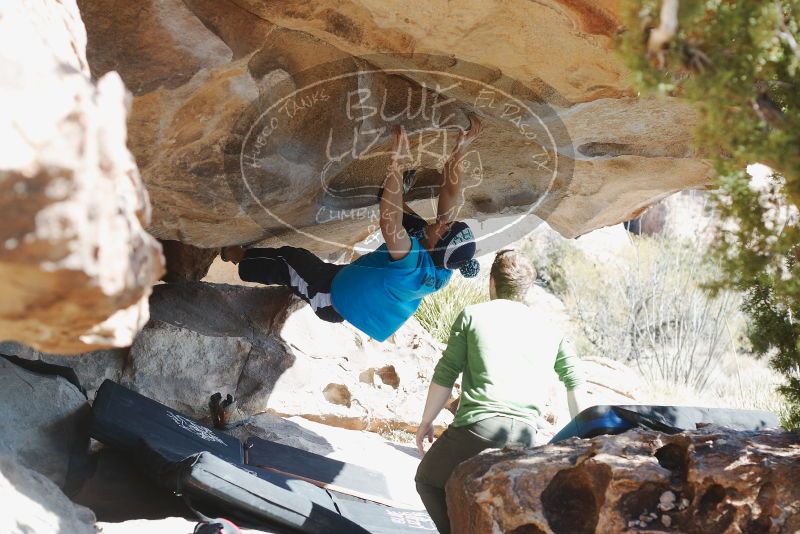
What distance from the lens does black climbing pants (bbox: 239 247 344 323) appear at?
5.51m

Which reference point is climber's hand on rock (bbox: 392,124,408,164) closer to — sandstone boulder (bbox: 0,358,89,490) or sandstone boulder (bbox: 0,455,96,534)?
sandstone boulder (bbox: 0,358,89,490)

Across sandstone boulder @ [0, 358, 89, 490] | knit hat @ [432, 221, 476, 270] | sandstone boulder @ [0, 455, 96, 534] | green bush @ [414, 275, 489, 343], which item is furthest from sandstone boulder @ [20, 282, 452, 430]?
green bush @ [414, 275, 489, 343]

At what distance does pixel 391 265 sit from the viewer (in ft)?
16.0

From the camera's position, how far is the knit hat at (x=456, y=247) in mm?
4676

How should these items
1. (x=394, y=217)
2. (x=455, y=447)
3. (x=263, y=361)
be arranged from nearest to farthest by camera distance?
(x=455, y=447) < (x=394, y=217) < (x=263, y=361)

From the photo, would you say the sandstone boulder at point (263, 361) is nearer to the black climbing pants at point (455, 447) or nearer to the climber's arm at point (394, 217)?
the climber's arm at point (394, 217)

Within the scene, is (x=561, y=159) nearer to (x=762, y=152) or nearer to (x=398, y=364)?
(x=398, y=364)

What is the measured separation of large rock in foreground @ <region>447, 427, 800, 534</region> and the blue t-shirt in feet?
5.33

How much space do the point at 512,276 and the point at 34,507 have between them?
7.37 feet

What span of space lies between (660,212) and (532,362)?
15874 mm

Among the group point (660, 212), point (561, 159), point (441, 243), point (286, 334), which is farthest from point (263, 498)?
point (660, 212)
